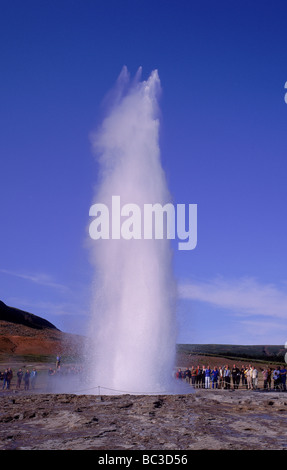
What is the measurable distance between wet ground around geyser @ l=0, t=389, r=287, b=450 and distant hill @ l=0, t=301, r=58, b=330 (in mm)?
62208

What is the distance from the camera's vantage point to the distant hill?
73125 millimetres

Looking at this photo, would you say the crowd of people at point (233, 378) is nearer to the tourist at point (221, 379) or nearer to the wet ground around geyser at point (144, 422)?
the tourist at point (221, 379)

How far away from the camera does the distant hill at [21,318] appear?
73.1 m

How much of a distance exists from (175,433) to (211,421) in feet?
6.73

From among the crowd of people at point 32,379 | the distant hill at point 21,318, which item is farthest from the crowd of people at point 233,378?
the distant hill at point 21,318

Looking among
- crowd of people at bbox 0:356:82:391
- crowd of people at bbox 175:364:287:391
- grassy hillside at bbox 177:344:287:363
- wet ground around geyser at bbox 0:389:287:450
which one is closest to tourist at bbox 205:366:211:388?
crowd of people at bbox 175:364:287:391

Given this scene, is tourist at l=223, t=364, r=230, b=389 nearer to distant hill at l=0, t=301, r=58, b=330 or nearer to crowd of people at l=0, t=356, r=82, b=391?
crowd of people at l=0, t=356, r=82, b=391

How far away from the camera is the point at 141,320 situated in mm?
19453

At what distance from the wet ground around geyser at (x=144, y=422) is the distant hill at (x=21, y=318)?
62.2 meters

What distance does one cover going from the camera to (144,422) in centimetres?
1062

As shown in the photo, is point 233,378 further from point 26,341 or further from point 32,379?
point 26,341

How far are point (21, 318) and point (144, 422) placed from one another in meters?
72.9
